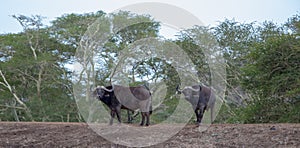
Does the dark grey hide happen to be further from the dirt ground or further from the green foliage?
the green foliage

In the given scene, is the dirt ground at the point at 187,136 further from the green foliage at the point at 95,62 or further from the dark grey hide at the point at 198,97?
the green foliage at the point at 95,62

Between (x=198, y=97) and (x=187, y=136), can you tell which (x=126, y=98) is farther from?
(x=187, y=136)

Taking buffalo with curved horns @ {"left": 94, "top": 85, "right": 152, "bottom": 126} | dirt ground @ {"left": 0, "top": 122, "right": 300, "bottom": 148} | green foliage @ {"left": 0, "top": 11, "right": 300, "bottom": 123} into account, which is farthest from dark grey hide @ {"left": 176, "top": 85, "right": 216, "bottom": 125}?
green foliage @ {"left": 0, "top": 11, "right": 300, "bottom": 123}

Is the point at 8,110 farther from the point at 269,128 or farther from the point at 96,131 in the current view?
the point at 269,128

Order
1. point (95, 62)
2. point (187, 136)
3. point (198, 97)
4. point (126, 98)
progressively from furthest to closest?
point (95, 62)
point (126, 98)
point (198, 97)
point (187, 136)

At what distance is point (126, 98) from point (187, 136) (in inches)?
98.8

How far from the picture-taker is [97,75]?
2241 cm

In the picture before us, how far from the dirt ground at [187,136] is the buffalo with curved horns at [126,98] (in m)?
0.90

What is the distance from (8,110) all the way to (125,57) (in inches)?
266

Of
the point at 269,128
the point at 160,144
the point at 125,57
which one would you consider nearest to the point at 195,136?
the point at 160,144

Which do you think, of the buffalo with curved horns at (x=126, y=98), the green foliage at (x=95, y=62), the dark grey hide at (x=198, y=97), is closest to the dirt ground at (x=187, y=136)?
the dark grey hide at (x=198, y=97)

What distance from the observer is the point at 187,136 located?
9555 millimetres

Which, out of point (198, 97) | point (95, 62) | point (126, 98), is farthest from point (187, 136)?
point (95, 62)

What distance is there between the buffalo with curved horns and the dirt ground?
90 cm
